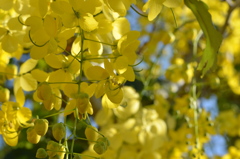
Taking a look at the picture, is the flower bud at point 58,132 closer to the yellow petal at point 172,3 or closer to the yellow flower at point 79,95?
the yellow flower at point 79,95

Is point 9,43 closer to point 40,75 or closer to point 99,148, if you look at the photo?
point 40,75

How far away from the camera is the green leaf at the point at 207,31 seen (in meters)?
0.56

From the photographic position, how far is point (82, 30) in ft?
1.74

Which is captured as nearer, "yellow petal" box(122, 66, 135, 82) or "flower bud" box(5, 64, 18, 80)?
"yellow petal" box(122, 66, 135, 82)

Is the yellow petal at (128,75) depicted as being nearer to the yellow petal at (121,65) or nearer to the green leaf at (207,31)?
the yellow petal at (121,65)

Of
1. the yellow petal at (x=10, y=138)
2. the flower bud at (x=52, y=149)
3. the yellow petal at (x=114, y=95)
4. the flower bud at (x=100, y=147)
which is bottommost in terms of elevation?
the yellow petal at (x=10, y=138)

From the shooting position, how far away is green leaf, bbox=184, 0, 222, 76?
559mm

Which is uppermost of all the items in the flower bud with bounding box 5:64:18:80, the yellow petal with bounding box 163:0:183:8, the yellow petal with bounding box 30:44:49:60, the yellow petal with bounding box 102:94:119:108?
the yellow petal with bounding box 163:0:183:8

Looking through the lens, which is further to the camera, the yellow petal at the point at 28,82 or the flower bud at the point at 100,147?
the yellow petal at the point at 28,82

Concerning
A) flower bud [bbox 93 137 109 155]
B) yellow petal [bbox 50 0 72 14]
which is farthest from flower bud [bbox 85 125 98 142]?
yellow petal [bbox 50 0 72 14]

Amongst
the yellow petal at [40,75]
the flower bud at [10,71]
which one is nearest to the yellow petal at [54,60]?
the yellow petal at [40,75]

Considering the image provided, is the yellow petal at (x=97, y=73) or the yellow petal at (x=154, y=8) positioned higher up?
the yellow petal at (x=154, y=8)

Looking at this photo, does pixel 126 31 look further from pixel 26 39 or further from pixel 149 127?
pixel 149 127

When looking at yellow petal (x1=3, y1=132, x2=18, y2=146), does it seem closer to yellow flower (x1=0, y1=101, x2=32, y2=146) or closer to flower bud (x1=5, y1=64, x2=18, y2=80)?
yellow flower (x1=0, y1=101, x2=32, y2=146)
